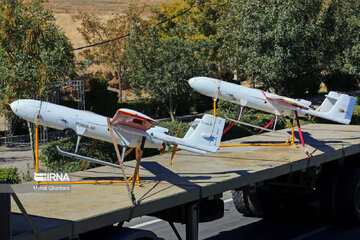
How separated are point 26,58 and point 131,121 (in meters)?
11.9

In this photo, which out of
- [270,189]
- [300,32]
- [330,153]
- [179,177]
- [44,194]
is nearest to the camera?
[44,194]

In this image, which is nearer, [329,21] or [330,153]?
[330,153]

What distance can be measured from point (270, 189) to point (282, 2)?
19232mm

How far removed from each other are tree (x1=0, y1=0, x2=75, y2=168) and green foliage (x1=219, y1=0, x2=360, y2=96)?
12.1 meters

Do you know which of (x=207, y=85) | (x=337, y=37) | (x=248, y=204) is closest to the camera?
(x=248, y=204)

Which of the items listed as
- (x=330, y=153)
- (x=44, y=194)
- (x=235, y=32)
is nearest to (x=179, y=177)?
(x=44, y=194)

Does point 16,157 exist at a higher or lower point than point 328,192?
lower

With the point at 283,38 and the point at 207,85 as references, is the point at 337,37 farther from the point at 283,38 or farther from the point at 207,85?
the point at 207,85

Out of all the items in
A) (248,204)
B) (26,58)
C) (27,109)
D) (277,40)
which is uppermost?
(277,40)

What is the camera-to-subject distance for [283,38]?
2888cm

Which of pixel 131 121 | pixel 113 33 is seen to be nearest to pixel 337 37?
pixel 113 33

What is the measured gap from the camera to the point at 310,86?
164 feet

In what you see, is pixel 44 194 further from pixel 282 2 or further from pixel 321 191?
pixel 282 2

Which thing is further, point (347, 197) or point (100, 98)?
point (100, 98)
